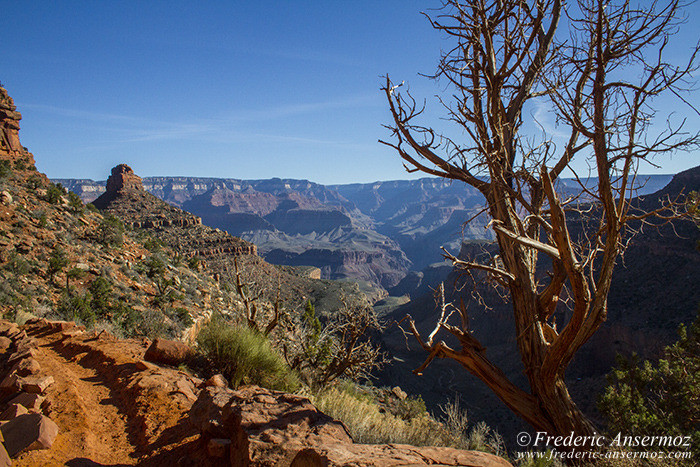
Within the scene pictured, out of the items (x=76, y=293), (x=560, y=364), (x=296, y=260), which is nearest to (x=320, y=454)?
(x=560, y=364)

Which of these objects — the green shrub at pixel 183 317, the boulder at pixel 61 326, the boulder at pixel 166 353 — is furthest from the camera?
the green shrub at pixel 183 317

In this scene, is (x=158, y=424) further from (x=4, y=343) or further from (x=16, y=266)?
(x=16, y=266)

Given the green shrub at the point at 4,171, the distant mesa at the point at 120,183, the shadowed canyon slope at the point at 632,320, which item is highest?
the distant mesa at the point at 120,183

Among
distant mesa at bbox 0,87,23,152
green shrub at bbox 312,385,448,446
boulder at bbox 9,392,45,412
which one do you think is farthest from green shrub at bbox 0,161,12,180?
green shrub at bbox 312,385,448,446

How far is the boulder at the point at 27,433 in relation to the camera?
311cm

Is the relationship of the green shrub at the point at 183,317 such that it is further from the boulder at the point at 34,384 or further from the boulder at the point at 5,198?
the boulder at the point at 34,384

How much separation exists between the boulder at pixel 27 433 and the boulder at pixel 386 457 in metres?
2.30

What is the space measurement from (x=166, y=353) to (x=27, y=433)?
253cm

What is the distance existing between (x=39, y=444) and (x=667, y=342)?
34.7 meters

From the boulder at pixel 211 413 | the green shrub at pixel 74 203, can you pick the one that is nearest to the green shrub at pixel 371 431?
the boulder at pixel 211 413

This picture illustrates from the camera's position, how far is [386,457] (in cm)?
250

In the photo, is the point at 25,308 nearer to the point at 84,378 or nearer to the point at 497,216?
the point at 84,378

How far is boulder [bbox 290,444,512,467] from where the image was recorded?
2365 millimetres

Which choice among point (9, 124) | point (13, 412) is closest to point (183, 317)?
point (13, 412)
